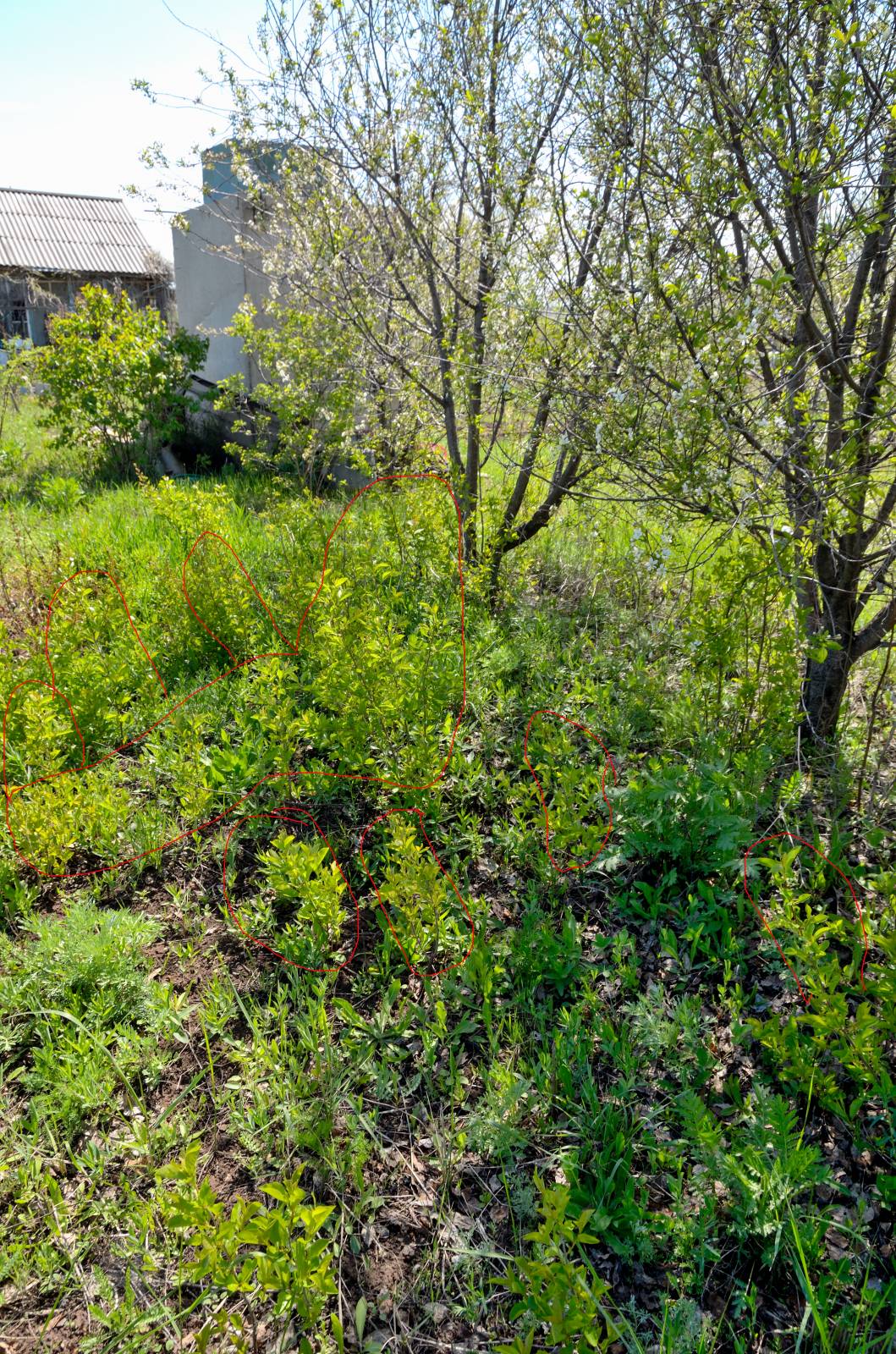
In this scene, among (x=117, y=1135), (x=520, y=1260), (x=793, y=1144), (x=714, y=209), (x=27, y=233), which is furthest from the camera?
(x=27, y=233)

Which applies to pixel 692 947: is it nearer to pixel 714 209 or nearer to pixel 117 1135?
pixel 117 1135

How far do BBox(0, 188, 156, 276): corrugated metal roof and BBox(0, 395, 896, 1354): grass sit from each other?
2521 centimetres

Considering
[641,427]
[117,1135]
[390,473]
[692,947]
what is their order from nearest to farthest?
[117,1135] → [692,947] → [641,427] → [390,473]

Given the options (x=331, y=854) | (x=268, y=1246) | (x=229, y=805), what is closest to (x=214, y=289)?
(x=229, y=805)

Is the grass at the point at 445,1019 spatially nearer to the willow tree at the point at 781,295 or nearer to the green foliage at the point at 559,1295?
the green foliage at the point at 559,1295

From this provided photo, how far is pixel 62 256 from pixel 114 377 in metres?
20.4

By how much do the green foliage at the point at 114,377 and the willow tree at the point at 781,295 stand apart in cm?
664

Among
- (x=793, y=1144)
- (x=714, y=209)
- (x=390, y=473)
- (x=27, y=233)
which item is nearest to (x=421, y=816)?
(x=793, y=1144)

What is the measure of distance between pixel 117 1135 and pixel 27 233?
29.2 m

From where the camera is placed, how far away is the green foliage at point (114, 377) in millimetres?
8547

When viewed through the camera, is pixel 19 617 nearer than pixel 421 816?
No

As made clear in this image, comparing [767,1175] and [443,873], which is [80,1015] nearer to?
[443,873]

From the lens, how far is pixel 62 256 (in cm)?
2492

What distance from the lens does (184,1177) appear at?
1.73 m
